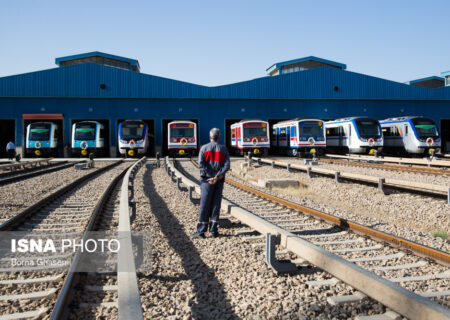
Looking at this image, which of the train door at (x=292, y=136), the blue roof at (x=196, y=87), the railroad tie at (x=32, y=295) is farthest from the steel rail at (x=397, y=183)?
the blue roof at (x=196, y=87)

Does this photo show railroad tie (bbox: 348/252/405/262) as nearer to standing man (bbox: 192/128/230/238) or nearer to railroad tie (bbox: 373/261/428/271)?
railroad tie (bbox: 373/261/428/271)

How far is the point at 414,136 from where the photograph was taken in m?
24.5

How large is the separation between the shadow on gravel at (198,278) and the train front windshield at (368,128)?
20689 millimetres

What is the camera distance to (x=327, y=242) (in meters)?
→ 5.32

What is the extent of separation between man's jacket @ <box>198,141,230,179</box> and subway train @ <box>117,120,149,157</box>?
23263mm

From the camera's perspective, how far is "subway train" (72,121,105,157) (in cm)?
2877

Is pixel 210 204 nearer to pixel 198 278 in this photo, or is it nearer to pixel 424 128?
pixel 198 278

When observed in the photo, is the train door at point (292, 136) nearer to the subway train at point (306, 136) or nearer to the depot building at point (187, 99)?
the subway train at point (306, 136)

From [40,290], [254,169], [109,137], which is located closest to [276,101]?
[109,137]

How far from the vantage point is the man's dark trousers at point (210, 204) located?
581cm

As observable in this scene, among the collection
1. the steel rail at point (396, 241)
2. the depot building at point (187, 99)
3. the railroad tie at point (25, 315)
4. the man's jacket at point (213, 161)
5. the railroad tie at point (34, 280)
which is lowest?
the railroad tie at point (25, 315)

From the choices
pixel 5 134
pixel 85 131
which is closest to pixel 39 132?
pixel 85 131

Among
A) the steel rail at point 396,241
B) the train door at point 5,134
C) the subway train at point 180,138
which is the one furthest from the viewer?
the train door at point 5,134

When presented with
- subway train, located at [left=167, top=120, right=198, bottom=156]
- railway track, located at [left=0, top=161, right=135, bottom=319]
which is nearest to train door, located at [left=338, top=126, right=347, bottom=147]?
subway train, located at [left=167, top=120, right=198, bottom=156]
